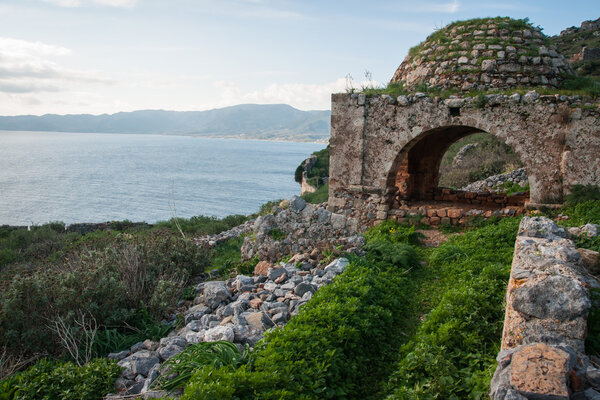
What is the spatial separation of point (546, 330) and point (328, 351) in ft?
7.04

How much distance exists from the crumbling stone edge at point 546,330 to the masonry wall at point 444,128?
4871mm

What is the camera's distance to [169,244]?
10.2 m

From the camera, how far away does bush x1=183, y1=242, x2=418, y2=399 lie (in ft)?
13.1

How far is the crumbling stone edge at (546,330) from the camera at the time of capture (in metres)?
3.12

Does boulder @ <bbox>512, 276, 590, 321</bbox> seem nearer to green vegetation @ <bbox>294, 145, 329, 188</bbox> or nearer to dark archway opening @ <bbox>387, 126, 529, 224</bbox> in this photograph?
dark archway opening @ <bbox>387, 126, 529, 224</bbox>

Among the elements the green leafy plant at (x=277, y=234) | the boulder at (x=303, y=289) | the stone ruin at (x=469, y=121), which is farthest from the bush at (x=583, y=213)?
the green leafy plant at (x=277, y=234)

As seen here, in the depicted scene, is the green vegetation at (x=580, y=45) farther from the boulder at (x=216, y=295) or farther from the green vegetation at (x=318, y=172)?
the boulder at (x=216, y=295)

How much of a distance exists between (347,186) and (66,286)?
7.34 meters

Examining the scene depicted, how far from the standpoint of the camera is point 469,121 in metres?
10.5

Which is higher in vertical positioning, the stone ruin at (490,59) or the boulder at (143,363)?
the stone ruin at (490,59)

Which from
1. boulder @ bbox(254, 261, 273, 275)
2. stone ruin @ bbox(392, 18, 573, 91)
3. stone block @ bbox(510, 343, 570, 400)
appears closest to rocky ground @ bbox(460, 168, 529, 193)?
stone ruin @ bbox(392, 18, 573, 91)

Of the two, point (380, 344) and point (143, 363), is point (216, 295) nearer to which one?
point (143, 363)

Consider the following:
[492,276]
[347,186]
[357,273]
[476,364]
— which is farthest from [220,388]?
[347,186]

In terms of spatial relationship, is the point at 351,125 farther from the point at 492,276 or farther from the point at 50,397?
the point at 50,397
